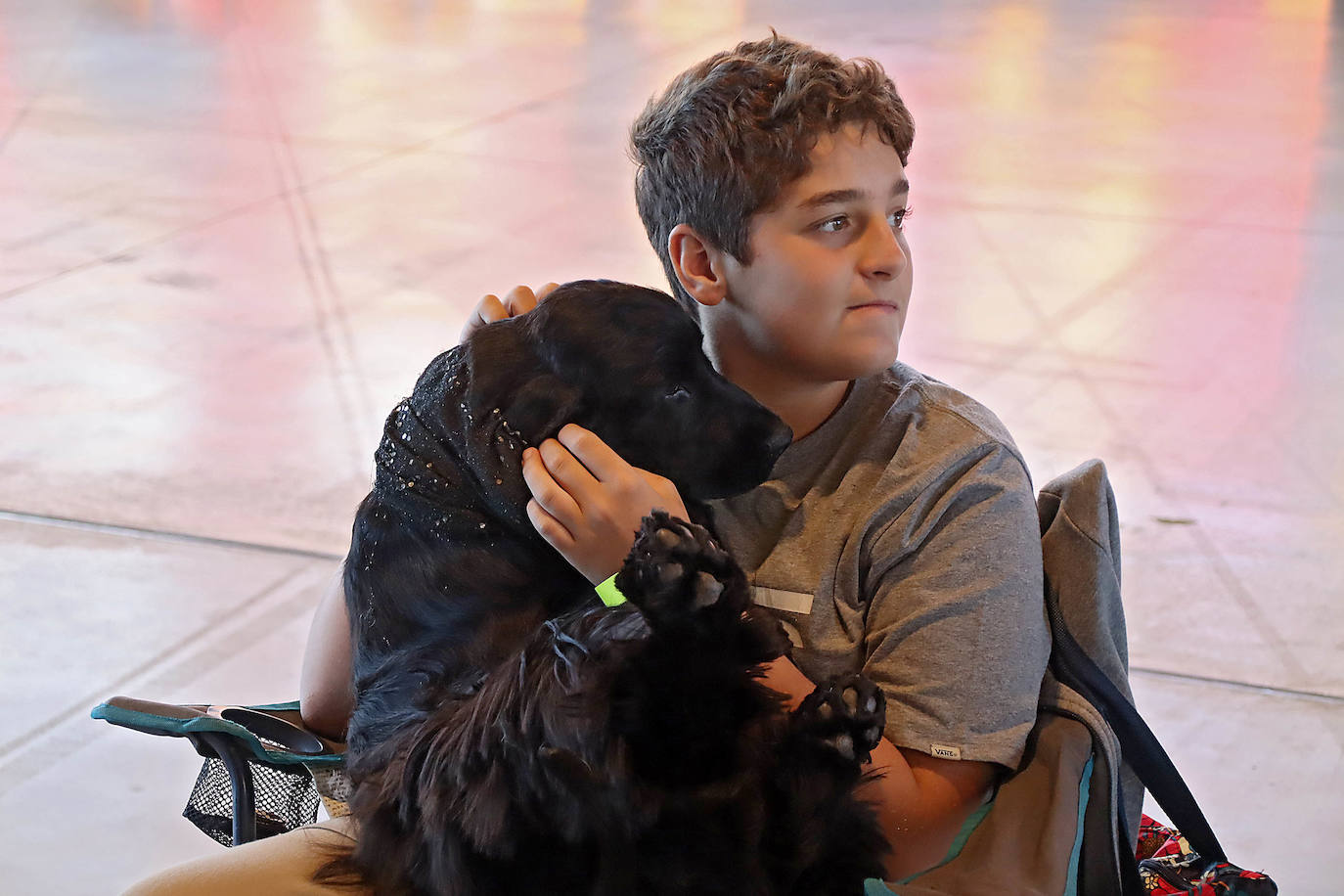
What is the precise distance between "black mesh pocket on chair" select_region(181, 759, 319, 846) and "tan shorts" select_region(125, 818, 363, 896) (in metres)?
0.21

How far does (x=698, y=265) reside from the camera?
212 centimetres

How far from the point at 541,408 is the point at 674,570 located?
1.27 feet

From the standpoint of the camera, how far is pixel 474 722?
1.82 meters

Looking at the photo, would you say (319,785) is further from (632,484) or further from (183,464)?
(183,464)

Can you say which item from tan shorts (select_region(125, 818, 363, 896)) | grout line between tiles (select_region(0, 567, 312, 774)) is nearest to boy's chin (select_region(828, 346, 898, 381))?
tan shorts (select_region(125, 818, 363, 896))

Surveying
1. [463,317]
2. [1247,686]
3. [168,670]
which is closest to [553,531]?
[168,670]

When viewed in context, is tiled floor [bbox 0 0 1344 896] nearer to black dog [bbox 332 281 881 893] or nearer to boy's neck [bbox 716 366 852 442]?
black dog [bbox 332 281 881 893]

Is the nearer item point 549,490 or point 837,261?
point 549,490

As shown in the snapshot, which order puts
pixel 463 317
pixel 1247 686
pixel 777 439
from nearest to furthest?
pixel 777 439, pixel 1247 686, pixel 463 317

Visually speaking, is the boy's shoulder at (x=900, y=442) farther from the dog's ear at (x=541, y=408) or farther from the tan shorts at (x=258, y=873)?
the tan shorts at (x=258, y=873)

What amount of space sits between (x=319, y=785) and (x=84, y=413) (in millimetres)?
2725

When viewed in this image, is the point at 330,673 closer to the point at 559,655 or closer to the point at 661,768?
the point at 559,655

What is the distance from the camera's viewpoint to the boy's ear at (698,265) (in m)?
2.09

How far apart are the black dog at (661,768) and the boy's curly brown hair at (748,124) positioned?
22.6 inches
